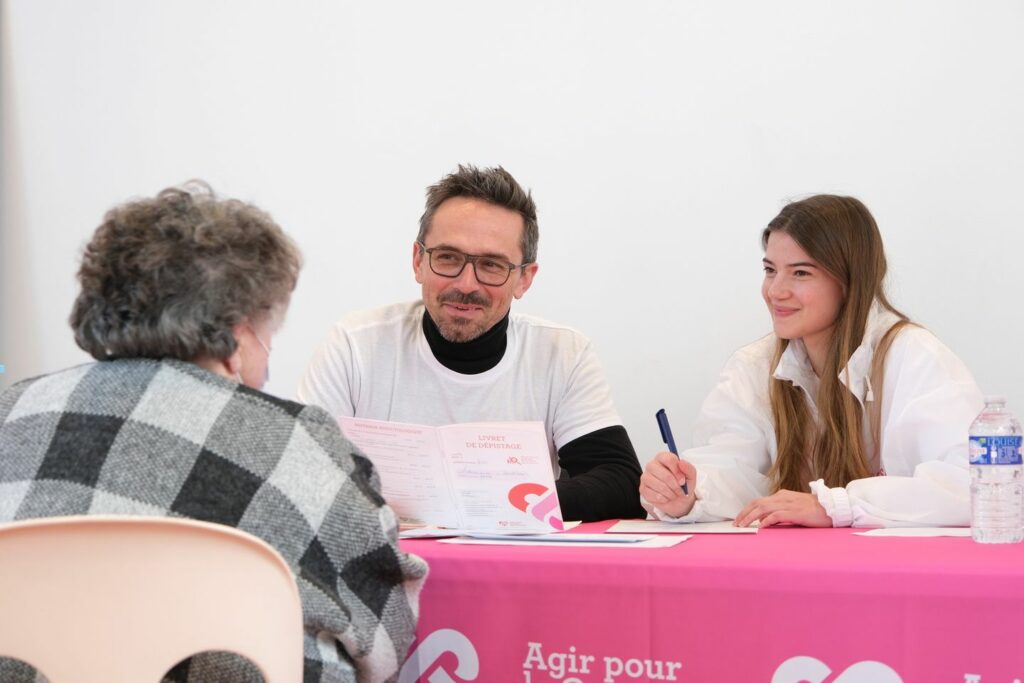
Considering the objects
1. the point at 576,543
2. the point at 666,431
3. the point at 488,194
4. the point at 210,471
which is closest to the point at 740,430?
the point at 666,431

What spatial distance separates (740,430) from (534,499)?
91 cm

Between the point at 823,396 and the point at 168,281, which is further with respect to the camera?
the point at 823,396

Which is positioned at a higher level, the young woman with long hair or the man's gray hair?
the man's gray hair

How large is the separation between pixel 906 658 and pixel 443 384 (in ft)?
4.43

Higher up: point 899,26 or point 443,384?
point 899,26

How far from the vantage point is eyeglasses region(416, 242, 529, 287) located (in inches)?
94.1

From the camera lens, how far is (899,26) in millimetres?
2729

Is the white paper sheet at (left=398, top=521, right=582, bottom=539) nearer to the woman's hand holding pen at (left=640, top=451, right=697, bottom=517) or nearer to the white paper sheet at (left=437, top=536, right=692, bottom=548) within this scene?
the white paper sheet at (left=437, top=536, right=692, bottom=548)

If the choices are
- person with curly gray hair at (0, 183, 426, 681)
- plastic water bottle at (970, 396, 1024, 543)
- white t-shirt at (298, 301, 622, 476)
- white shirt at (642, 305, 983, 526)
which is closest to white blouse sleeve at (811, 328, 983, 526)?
white shirt at (642, 305, 983, 526)

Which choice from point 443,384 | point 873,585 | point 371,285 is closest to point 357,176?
point 371,285

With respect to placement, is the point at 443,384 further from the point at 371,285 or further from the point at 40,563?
the point at 40,563

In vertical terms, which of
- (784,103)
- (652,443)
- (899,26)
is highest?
(899,26)

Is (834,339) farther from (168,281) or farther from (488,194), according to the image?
(168,281)

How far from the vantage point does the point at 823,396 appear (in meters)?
2.34
